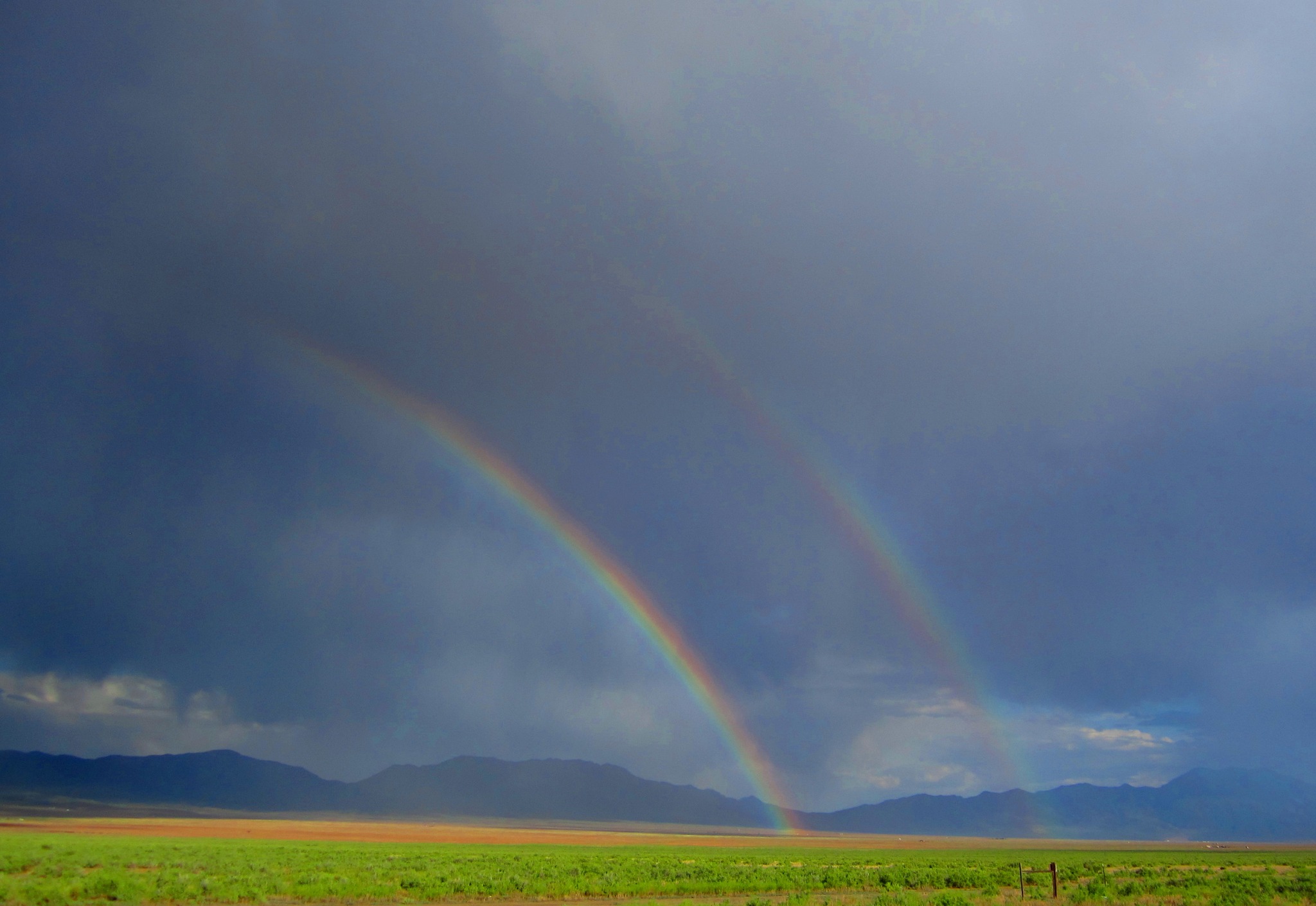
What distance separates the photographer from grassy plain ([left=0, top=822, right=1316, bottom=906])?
3262 centimetres

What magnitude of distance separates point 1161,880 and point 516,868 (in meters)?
37.5

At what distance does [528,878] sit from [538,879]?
518mm

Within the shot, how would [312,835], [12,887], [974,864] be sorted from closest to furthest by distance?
1. [12,887]
2. [974,864]
3. [312,835]

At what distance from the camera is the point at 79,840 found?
6197 cm

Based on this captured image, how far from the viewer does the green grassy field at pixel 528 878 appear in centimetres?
3272

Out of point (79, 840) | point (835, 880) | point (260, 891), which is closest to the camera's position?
point (260, 891)

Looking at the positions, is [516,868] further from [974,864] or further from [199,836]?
[199,836]

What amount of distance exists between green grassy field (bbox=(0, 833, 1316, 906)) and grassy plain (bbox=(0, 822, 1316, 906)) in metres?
0.13

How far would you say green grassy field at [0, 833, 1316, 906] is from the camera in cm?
3272

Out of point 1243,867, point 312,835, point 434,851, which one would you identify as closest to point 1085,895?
point 1243,867

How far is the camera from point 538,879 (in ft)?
138

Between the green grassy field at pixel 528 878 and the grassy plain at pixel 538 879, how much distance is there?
0.43 ft

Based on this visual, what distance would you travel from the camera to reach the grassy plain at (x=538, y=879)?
32.6m

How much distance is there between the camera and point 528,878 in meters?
42.0
